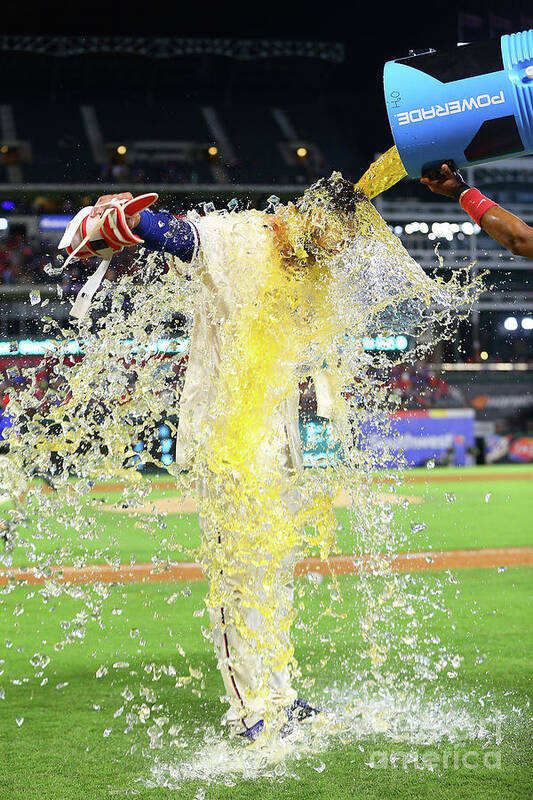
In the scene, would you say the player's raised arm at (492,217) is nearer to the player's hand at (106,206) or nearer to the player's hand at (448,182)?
the player's hand at (448,182)

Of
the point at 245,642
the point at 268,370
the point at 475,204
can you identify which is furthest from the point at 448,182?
the point at 245,642

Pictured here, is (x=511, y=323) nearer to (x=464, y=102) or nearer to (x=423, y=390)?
(x=423, y=390)

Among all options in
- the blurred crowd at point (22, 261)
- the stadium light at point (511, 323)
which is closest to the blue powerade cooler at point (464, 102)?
the blurred crowd at point (22, 261)

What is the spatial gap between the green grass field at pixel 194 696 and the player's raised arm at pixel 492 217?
148 centimetres

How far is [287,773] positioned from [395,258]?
1.72 m

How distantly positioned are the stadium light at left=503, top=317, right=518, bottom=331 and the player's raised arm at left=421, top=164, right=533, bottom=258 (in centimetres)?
2211

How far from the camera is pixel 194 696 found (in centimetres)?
358

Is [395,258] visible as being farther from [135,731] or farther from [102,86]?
[102,86]

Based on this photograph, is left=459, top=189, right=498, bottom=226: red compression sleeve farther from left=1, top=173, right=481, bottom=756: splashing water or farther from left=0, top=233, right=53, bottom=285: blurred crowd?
left=0, top=233, right=53, bottom=285: blurred crowd

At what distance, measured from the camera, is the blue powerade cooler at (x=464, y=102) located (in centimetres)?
251

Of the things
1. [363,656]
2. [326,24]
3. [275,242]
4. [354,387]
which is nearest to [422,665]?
[363,656]

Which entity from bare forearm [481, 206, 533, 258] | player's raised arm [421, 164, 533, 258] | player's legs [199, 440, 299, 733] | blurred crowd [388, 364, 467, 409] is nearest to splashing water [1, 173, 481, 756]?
player's legs [199, 440, 299, 733]

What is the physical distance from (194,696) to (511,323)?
22108 mm

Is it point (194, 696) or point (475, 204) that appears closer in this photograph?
point (475, 204)
